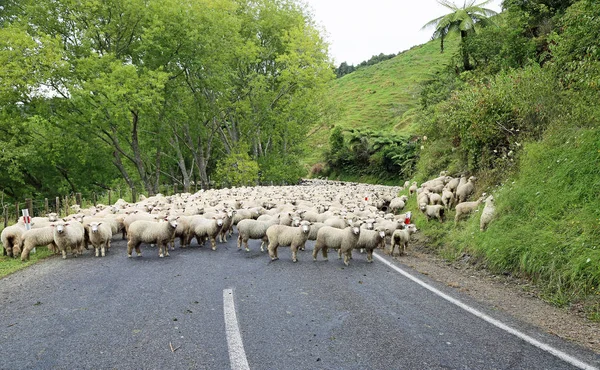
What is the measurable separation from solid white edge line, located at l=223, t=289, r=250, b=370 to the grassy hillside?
44.9 m

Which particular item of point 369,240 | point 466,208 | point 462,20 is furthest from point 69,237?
point 462,20

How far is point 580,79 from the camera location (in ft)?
25.9

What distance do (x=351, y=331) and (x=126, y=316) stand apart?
10.4 feet

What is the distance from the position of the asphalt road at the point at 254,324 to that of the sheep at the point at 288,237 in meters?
1.17

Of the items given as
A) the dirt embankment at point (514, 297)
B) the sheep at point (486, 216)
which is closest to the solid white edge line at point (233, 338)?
the dirt embankment at point (514, 297)

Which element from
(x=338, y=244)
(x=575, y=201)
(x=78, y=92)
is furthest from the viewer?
(x=78, y=92)

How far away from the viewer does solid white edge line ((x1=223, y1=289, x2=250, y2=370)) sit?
12.7ft

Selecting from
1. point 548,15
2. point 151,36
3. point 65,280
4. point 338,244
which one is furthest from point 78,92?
point 548,15

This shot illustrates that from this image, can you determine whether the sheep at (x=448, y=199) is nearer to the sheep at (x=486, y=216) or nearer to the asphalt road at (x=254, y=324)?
the sheep at (x=486, y=216)

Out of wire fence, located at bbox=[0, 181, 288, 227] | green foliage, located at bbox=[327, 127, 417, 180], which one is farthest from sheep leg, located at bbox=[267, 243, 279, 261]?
green foliage, located at bbox=[327, 127, 417, 180]

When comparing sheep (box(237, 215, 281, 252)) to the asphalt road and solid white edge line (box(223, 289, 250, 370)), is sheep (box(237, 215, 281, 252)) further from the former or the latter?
solid white edge line (box(223, 289, 250, 370))

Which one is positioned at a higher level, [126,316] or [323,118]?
[323,118]

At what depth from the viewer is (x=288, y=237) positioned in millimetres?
9109

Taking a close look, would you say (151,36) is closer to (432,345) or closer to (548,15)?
(548,15)
